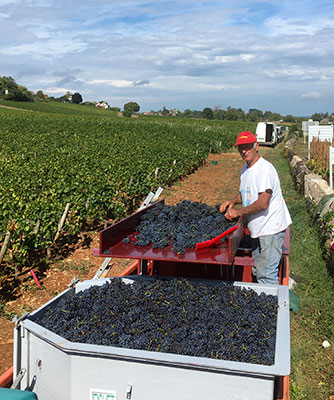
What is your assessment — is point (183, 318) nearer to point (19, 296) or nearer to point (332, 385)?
point (332, 385)

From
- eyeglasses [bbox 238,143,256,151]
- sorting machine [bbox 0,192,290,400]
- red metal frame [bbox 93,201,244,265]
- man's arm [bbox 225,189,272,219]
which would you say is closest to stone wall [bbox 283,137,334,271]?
man's arm [bbox 225,189,272,219]

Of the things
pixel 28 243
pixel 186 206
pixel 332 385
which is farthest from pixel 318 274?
pixel 28 243

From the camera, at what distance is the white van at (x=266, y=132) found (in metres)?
38.1

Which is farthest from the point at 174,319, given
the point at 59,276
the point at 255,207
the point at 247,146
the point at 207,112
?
the point at 207,112

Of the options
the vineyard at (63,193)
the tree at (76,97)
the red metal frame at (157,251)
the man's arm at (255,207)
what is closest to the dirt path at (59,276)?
the vineyard at (63,193)

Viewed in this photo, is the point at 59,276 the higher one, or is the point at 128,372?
the point at 128,372

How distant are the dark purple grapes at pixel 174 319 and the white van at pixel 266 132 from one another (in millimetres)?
35420

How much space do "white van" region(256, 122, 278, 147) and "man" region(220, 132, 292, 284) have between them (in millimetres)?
34304

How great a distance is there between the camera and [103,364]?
2.73 metres

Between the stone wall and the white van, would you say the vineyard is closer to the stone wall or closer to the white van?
the stone wall

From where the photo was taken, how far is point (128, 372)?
2.70 m

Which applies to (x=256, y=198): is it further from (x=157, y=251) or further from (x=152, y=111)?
(x=152, y=111)

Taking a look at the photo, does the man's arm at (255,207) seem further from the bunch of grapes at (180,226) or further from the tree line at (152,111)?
the tree line at (152,111)

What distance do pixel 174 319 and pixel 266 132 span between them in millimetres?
36642
